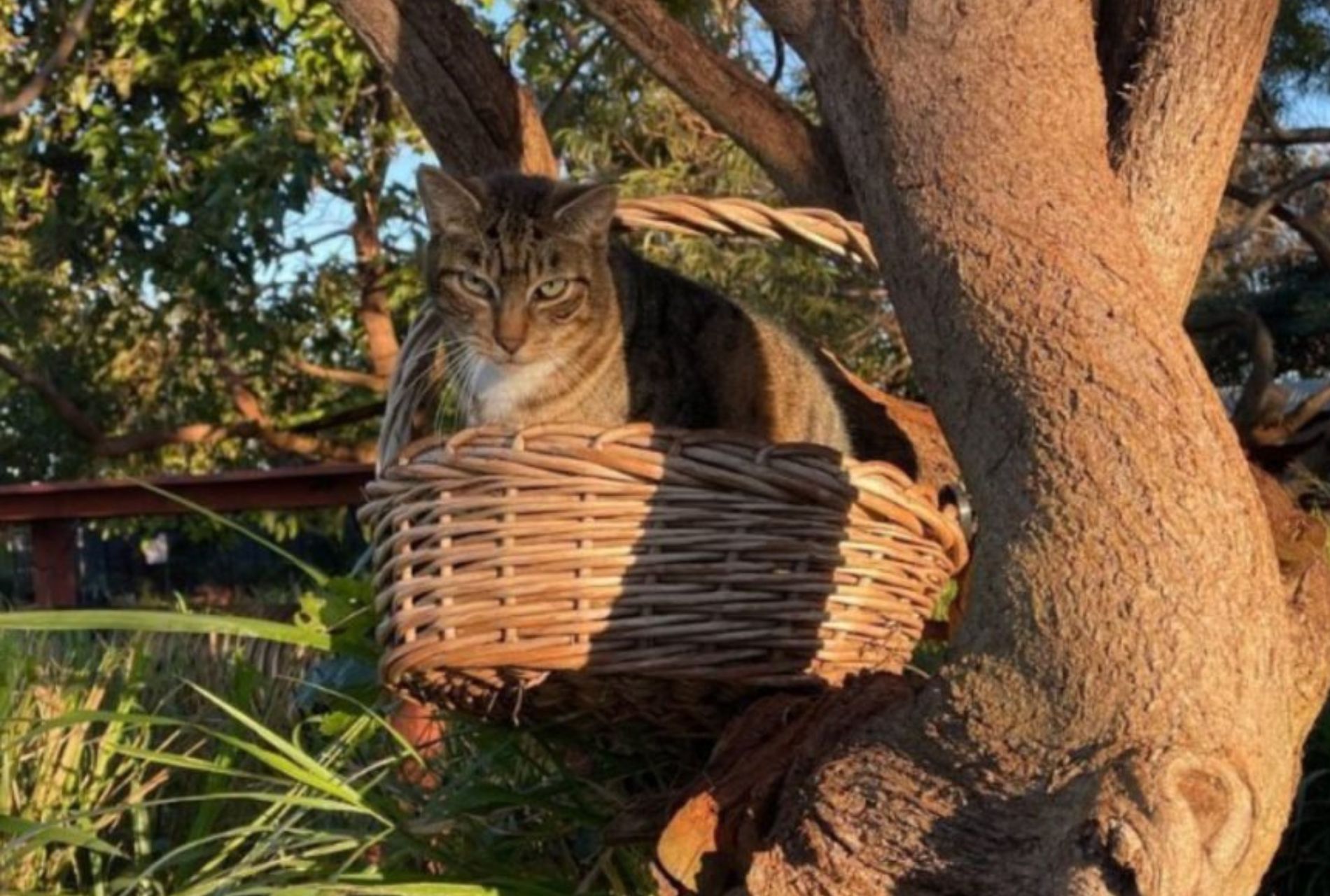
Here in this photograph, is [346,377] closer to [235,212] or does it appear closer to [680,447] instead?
[235,212]

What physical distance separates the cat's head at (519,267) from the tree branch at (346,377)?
507 cm

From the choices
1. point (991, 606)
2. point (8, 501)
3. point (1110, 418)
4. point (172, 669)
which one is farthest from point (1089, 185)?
point (8, 501)

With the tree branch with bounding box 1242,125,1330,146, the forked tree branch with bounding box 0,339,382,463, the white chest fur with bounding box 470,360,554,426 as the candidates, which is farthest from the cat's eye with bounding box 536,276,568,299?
the tree branch with bounding box 1242,125,1330,146

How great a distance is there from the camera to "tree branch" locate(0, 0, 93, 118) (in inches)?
259

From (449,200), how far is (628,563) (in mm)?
1068

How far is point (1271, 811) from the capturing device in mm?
1536

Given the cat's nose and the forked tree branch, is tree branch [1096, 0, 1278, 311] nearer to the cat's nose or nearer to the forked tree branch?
the cat's nose

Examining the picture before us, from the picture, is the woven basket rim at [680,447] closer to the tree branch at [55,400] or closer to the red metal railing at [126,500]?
the red metal railing at [126,500]

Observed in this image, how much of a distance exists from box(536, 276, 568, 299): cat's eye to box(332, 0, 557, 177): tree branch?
578 millimetres

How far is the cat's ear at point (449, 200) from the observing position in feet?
8.75

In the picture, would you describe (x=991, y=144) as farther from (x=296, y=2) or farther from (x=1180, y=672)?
(x=296, y=2)

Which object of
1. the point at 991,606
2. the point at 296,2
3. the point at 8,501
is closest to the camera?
the point at 991,606

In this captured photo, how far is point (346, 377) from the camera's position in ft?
26.6

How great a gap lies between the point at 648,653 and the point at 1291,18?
709 cm
